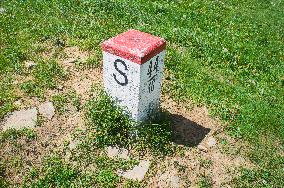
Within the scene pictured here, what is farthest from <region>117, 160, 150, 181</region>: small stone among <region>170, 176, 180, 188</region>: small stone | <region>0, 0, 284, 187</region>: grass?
<region>0, 0, 284, 187</region>: grass

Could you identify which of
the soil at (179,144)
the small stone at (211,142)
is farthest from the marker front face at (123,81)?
the small stone at (211,142)

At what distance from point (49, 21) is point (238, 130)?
16.2 ft

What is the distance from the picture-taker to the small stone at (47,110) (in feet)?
20.5

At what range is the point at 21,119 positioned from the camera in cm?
614

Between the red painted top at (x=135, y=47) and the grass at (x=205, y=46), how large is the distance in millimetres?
1788

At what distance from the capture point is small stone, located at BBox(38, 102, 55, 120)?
626cm

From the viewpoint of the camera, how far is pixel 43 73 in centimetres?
715

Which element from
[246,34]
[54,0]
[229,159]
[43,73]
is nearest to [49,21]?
[54,0]

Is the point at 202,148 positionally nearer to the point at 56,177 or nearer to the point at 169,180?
the point at 169,180

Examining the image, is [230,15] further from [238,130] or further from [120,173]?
[120,173]

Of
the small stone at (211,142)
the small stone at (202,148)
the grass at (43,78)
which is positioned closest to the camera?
the small stone at (202,148)

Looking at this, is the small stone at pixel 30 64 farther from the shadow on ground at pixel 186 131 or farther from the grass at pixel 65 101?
the shadow on ground at pixel 186 131

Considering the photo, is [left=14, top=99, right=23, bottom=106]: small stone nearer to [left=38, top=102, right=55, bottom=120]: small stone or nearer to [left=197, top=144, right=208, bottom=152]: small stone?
[left=38, top=102, right=55, bottom=120]: small stone

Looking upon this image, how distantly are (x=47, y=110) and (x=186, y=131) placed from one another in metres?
2.24
